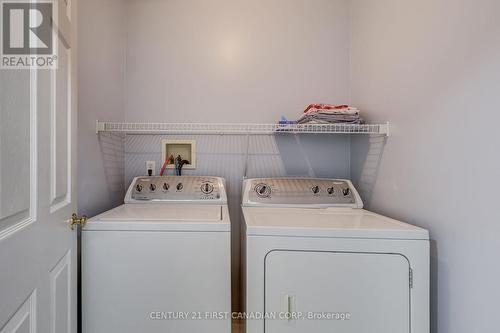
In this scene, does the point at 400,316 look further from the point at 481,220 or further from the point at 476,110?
the point at 476,110

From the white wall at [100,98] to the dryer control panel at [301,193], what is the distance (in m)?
0.95

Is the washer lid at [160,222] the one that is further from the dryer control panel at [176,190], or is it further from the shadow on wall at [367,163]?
the shadow on wall at [367,163]

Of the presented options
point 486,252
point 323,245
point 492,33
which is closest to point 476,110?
point 492,33

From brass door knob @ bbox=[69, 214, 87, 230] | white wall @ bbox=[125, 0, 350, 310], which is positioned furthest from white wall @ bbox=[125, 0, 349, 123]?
brass door knob @ bbox=[69, 214, 87, 230]

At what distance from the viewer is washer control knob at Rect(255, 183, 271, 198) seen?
164 centimetres

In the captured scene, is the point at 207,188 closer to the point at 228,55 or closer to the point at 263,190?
the point at 263,190

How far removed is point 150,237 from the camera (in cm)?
108

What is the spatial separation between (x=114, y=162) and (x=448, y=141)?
2013 millimetres

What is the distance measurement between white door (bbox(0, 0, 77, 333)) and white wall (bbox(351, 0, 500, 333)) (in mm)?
1472

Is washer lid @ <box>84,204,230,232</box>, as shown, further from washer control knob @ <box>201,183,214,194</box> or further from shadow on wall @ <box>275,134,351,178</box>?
shadow on wall @ <box>275,134,351,178</box>

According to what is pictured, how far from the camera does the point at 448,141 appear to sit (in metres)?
1.04

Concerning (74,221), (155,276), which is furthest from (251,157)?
(74,221)

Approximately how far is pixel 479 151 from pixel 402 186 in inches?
18.8

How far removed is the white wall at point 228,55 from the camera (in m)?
1.96
